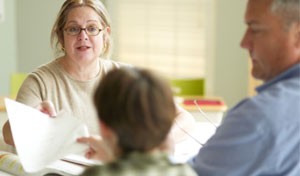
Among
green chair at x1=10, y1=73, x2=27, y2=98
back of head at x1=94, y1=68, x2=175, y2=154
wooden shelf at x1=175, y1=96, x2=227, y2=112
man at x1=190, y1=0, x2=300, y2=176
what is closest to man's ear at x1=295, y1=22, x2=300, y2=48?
man at x1=190, y1=0, x2=300, y2=176

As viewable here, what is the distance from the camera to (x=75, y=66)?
1.80 meters

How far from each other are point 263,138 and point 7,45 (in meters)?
3.48

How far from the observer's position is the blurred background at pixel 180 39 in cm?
423

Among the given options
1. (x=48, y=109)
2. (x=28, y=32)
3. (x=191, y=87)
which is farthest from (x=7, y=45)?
(x=48, y=109)

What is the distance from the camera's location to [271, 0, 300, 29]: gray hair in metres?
1.04

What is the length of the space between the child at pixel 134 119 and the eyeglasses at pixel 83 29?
907 mm

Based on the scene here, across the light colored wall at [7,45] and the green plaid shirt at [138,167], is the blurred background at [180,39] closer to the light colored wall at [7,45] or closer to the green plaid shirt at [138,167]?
the light colored wall at [7,45]

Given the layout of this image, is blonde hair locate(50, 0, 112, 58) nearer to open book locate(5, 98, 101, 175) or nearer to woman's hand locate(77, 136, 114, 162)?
open book locate(5, 98, 101, 175)

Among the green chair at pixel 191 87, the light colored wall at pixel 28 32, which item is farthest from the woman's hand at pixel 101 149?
the light colored wall at pixel 28 32

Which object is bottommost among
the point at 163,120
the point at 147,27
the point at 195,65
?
the point at 195,65

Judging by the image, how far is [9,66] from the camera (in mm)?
4176

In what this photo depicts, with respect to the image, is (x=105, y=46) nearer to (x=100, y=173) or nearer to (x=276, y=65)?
(x=276, y=65)

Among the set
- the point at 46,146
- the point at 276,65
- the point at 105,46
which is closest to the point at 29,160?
the point at 46,146

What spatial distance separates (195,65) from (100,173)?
12.2 ft
